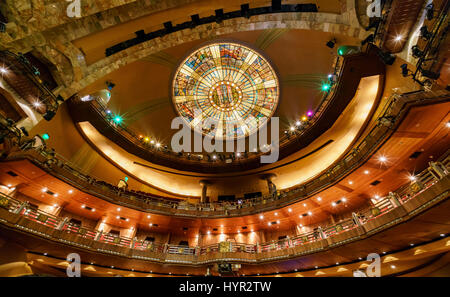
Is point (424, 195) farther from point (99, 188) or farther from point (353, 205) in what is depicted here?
point (99, 188)

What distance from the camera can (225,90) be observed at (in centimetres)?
2356

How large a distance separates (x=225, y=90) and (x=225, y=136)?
5747 mm

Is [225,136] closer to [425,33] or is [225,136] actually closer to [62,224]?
[62,224]

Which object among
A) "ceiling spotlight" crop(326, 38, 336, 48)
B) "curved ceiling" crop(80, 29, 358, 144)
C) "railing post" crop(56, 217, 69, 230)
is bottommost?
"railing post" crop(56, 217, 69, 230)

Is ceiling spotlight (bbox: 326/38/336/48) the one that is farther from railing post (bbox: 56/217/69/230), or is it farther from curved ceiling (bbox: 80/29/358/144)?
railing post (bbox: 56/217/69/230)

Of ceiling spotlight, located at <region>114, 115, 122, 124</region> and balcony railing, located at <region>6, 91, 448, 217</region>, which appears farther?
ceiling spotlight, located at <region>114, 115, 122, 124</region>

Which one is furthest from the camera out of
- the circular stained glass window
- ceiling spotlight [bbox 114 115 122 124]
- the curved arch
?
the circular stained glass window

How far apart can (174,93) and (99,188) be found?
13124 mm

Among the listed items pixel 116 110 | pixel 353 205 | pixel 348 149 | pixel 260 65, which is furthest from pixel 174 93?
pixel 353 205

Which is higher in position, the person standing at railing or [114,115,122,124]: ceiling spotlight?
[114,115,122,124]: ceiling spotlight

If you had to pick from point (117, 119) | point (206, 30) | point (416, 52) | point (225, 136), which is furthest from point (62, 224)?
point (416, 52)

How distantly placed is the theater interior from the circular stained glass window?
158 mm

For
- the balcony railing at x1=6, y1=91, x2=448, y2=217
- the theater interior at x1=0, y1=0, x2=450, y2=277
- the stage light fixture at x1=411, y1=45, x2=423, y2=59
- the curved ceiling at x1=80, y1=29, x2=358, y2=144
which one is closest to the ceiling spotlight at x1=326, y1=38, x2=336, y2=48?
the theater interior at x1=0, y1=0, x2=450, y2=277

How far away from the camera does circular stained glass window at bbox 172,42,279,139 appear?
21.8 meters
